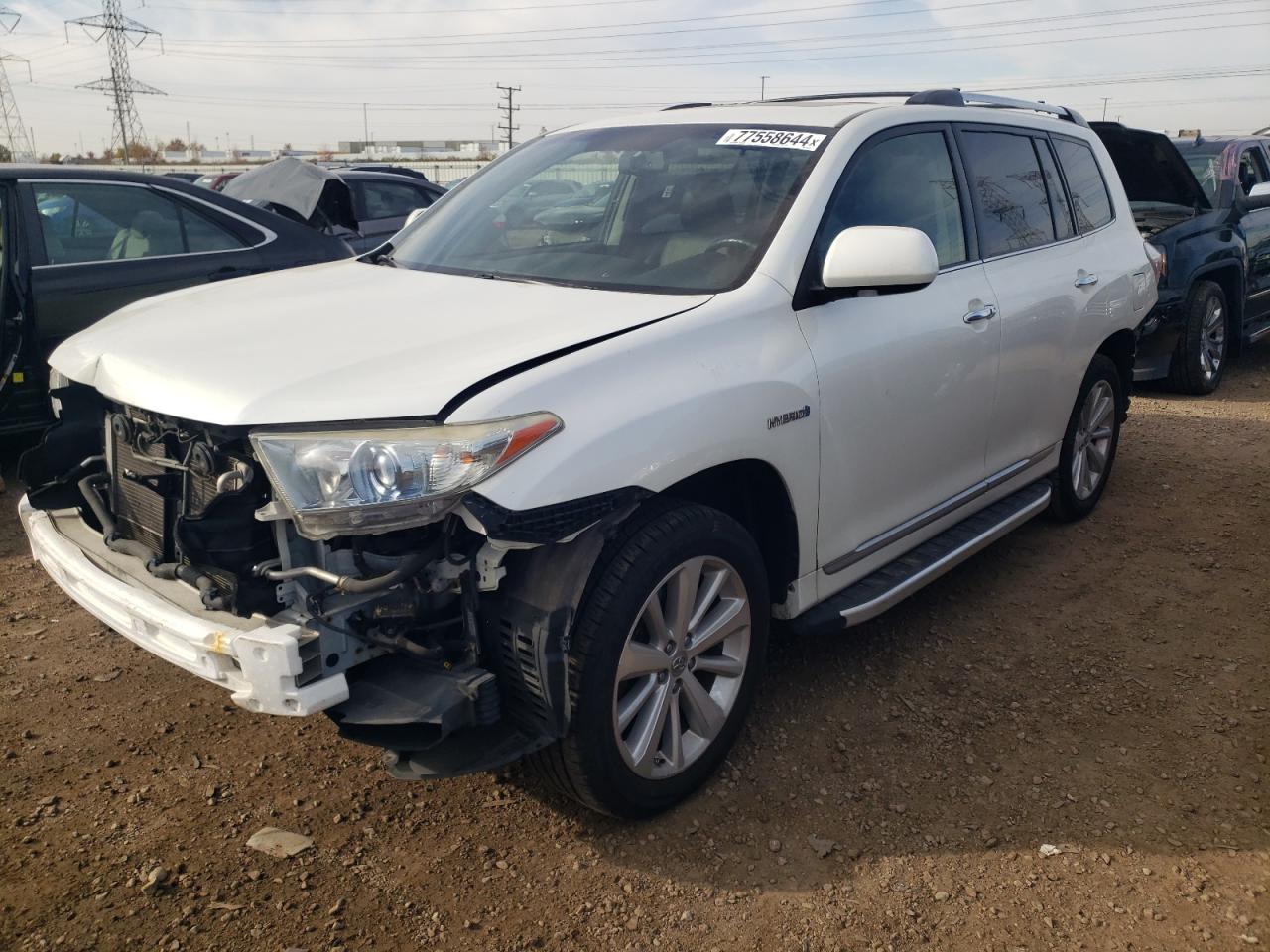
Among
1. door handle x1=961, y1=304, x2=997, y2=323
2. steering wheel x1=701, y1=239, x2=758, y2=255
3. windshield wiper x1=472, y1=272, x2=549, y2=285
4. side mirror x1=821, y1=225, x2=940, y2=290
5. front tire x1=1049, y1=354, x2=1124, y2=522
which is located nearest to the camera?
side mirror x1=821, y1=225, x2=940, y2=290

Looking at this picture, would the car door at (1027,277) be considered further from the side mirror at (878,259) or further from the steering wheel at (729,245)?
the steering wheel at (729,245)

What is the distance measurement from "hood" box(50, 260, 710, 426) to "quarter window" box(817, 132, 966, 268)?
28.7 inches

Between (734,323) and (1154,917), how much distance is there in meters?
1.85

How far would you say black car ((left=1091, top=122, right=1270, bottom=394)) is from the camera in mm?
7918

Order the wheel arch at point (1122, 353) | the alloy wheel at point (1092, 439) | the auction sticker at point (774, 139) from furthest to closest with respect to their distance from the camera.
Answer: the wheel arch at point (1122, 353), the alloy wheel at point (1092, 439), the auction sticker at point (774, 139)

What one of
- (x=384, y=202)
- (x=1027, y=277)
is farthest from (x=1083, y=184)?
(x=384, y=202)

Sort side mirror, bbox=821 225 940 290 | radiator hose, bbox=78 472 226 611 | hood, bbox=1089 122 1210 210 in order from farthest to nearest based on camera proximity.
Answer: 1. hood, bbox=1089 122 1210 210
2. side mirror, bbox=821 225 940 290
3. radiator hose, bbox=78 472 226 611

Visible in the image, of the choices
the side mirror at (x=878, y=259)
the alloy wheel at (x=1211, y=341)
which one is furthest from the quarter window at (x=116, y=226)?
the alloy wheel at (x=1211, y=341)

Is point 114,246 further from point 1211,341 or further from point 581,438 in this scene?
point 1211,341

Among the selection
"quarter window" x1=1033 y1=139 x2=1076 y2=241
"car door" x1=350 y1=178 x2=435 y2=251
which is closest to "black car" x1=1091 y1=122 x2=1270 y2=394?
"quarter window" x1=1033 y1=139 x2=1076 y2=241

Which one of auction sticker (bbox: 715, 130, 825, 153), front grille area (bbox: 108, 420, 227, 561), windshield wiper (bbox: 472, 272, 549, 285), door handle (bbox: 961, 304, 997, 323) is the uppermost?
auction sticker (bbox: 715, 130, 825, 153)

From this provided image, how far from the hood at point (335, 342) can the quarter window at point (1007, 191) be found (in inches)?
67.1

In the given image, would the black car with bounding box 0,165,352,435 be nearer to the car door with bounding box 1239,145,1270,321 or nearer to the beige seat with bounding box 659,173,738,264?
the beige seat with bounding box 659,173,738,264

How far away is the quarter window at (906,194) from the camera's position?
10.8ft
